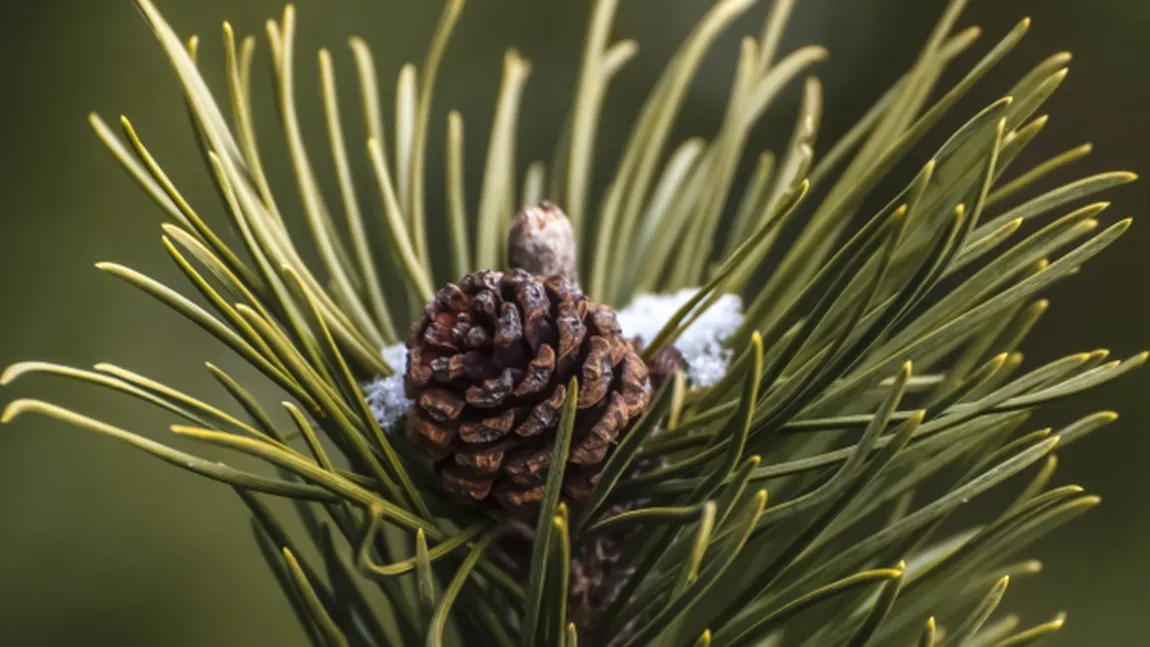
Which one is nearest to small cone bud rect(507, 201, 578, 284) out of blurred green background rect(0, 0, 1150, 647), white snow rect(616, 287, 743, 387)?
white snow rect(616, 287, 743, 387)

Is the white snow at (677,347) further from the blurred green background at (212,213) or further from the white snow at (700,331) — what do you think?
the blurred green background at (212,213)

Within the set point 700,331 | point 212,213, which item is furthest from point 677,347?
point 212,213

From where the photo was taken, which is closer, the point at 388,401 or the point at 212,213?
the point at 388,401

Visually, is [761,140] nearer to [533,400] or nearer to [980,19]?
[980,19]

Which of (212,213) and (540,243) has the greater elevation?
(212,213)

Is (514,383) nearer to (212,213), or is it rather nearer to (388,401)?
(388,401)

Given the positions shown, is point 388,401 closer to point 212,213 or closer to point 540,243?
point 540,243
